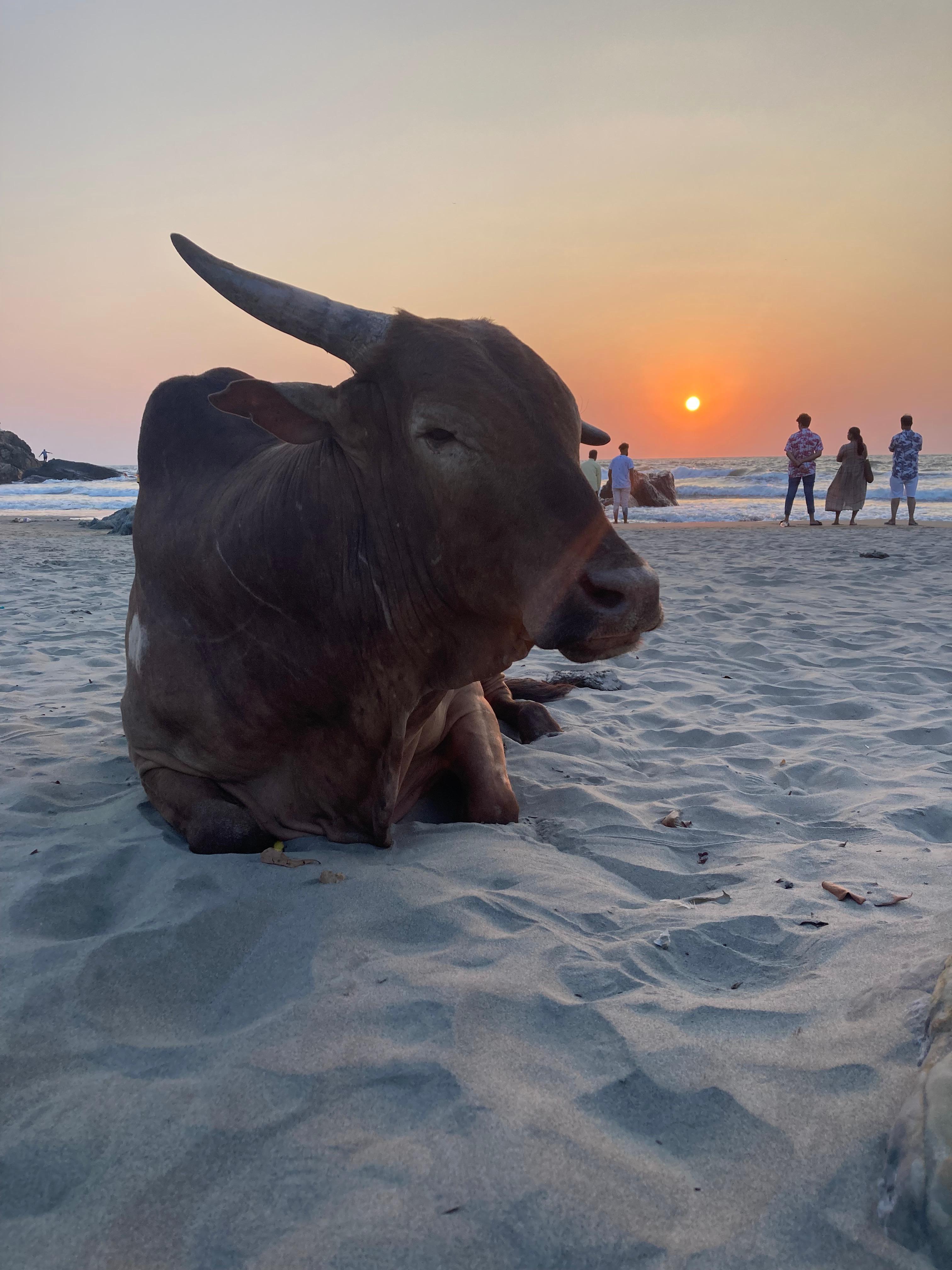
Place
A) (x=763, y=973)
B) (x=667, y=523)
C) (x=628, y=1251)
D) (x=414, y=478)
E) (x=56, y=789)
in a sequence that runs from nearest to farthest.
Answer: (x=628, y=1251) < (x=763, y=973) < (x=414, y=478) < (x=56, y=789) < (x=667, y=523)

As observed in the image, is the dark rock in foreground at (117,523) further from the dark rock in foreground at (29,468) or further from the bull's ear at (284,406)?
the dark rock in foreground at (29,468)

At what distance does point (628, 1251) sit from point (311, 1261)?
17.5 inches

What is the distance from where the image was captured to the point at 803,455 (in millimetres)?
16641

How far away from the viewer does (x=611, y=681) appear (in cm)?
538

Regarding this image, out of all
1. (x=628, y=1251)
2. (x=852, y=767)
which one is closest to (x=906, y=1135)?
(x=628, y=1251)

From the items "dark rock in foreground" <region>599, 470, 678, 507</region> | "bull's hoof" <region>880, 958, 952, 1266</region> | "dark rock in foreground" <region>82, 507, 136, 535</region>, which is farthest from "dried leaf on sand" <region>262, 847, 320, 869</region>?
"dark rock in foreground" <region>599, 470, 678, 507</region>

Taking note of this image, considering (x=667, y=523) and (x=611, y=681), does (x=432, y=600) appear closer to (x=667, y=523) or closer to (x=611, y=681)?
(x=611, y=681)

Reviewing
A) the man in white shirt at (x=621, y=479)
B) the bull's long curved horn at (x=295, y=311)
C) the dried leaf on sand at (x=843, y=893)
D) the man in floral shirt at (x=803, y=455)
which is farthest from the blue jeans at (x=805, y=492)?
the bull's long curved horn at (x=295, y=311)

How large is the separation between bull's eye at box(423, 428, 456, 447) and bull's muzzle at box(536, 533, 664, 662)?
1.66ft

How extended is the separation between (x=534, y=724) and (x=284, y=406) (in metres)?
2.29

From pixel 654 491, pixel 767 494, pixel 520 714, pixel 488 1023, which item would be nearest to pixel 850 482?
pixel 654 491

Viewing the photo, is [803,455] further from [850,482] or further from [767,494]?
[767,494]

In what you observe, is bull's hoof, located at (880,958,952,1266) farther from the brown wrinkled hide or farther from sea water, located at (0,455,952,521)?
sea water, located at (0,455,952,521)

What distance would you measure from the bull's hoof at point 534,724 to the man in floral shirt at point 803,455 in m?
13.3
